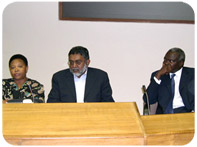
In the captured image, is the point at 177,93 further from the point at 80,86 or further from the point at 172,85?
the point at 80,86

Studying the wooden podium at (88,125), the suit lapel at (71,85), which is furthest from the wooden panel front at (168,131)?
the suit lapel at (71,85)

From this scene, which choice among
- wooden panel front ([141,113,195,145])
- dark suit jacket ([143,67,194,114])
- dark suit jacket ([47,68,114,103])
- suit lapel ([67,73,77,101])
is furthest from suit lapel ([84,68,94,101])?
wooden panel front ([141,113,195,145])

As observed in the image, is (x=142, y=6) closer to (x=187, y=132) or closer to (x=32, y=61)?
(x=32, y=61)

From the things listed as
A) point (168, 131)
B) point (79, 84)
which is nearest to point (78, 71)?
point (79, 84)

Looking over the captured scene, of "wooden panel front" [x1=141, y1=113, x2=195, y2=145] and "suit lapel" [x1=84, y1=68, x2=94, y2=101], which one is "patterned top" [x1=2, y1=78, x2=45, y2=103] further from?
"wooden panel front" [x1=141, y1=113, x2=195, y2=145]

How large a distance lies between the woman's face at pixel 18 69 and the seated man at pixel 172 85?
1.22 m

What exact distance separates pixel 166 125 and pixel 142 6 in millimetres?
2386

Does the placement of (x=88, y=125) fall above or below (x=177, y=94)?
above

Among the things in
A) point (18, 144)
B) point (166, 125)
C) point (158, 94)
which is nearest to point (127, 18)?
point (158, 94)

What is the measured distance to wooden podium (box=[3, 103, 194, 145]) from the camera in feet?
3.58

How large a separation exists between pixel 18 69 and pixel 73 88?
Result: 56 cm

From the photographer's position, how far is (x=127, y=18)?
3.37 metres

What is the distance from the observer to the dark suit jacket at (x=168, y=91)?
2.40 meters

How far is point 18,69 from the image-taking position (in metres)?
2.52
